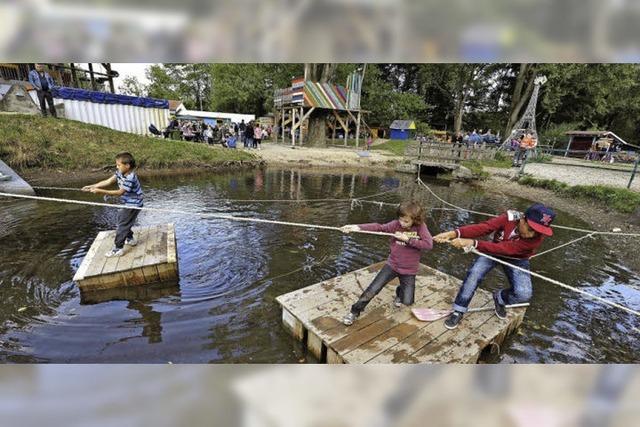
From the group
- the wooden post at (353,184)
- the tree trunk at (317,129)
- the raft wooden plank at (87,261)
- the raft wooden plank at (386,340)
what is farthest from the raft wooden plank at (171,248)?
the tree trunk at (317,129)

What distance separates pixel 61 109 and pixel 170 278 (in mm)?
18385

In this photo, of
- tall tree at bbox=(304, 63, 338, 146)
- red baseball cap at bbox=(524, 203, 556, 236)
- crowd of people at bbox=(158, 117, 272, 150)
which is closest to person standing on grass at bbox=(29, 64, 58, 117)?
crowd of people at bbox=(158, 117, 272, 150)

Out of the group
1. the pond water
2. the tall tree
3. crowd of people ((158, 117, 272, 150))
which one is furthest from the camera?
the tall tree

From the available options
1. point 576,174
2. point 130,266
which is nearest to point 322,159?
point 576,174

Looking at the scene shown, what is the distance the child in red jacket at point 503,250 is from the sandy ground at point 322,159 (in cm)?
1901

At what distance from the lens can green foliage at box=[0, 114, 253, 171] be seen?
14461mm

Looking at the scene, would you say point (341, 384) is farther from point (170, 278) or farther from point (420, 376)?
point (170, 278)

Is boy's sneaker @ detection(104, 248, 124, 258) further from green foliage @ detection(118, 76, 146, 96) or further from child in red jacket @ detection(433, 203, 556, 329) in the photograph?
green foliage @ detection(118, 76, 146, 96)

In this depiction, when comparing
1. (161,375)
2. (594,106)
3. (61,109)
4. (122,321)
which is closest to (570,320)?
(161,375)

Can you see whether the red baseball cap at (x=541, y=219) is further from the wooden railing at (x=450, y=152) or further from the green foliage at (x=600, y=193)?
the wooden railing at (x=450, y=152)

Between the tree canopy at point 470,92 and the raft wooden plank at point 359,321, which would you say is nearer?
the raft wooden plank at point 359,321

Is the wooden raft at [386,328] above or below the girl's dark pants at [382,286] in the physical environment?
below

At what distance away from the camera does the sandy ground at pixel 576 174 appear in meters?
16.1

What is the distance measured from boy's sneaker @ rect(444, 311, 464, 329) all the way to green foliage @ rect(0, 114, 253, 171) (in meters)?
17.3
